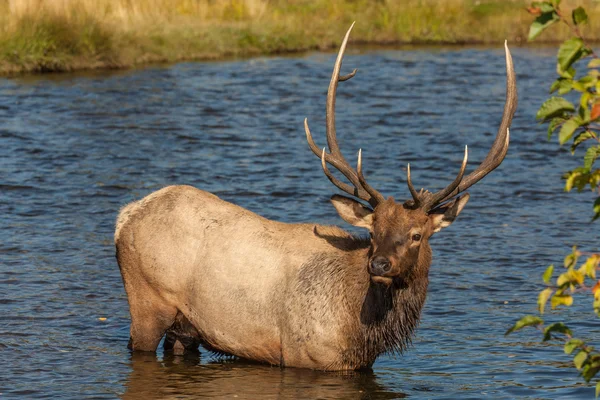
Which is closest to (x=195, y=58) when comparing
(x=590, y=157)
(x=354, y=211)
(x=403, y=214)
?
(x=354, y=211)

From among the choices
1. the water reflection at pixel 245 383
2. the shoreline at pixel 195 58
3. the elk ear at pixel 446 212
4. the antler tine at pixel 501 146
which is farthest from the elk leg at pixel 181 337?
the shoreline at pixel 195 58

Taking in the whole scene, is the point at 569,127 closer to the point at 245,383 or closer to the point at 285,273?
the point at 285,273

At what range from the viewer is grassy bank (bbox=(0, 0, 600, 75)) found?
75.3 ft

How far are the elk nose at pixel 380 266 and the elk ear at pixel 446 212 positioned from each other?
681mm

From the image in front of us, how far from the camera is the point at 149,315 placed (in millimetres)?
7871

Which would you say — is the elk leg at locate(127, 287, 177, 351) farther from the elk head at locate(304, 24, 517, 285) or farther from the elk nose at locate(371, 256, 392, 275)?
the elk nose at locate(371, 256, 392, 275)

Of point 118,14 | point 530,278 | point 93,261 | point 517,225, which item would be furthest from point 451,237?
point 118,14

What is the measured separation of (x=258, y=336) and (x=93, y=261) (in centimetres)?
391

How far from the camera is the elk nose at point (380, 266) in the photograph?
672 centimetres

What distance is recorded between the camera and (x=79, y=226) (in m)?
12.5

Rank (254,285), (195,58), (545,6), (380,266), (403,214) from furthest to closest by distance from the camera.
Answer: (195,58), (254,285), (403,214), (380,266), (545,6)

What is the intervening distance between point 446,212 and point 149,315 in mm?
2304

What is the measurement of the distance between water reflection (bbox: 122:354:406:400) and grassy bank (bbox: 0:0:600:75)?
12.7 metres

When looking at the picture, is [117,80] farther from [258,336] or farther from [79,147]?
[258,336]
